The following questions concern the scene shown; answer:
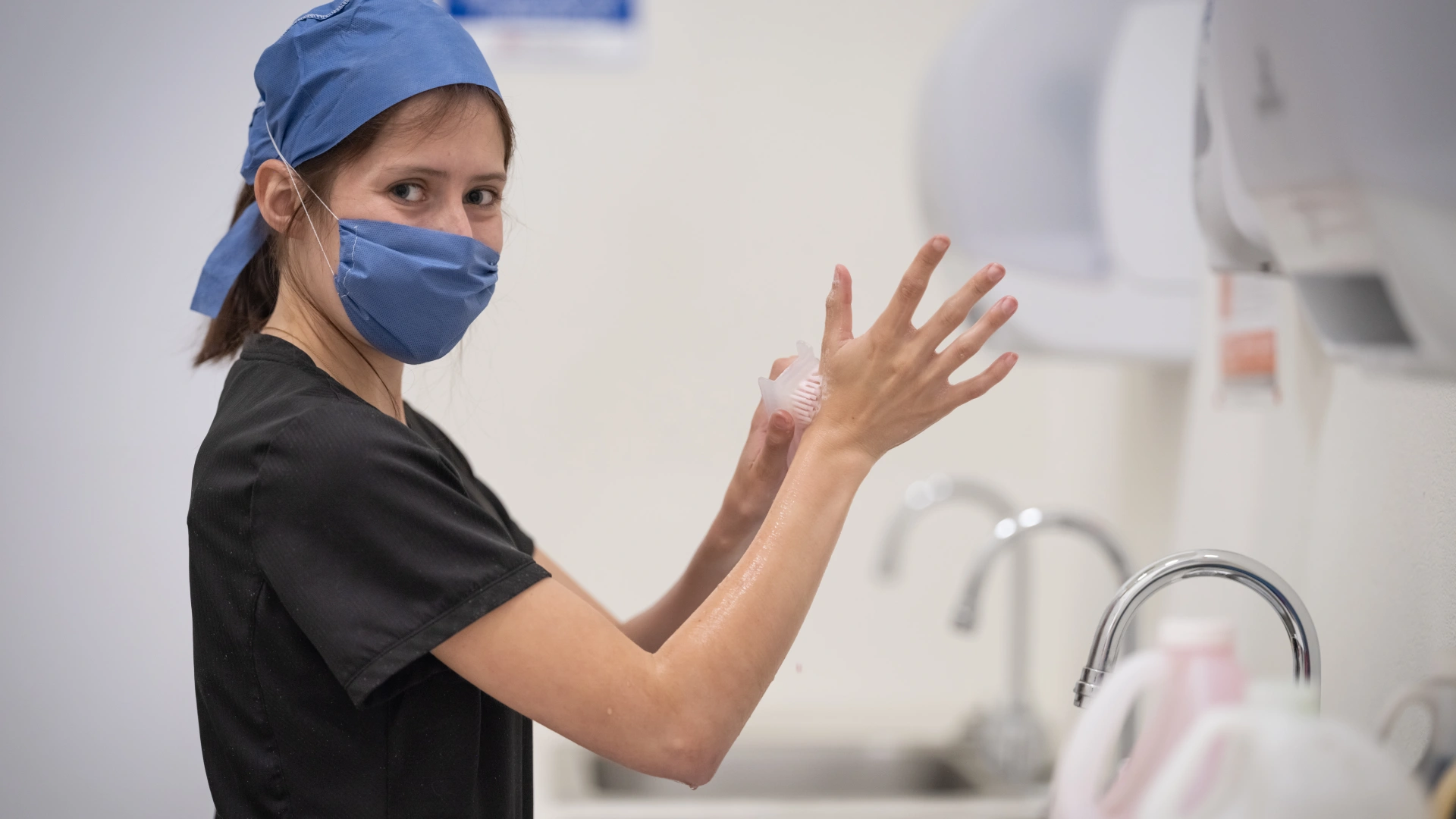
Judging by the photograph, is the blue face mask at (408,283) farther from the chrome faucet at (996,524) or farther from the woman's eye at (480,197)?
the chrome faucet at (996,524)

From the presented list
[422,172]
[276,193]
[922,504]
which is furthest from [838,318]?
[922,504]

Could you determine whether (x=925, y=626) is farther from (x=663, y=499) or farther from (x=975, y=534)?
(x=663, y=499)

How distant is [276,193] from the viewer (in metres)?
0.87

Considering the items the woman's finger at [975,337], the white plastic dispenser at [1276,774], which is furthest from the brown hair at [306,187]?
the white plastic dispenser at [1276,774]

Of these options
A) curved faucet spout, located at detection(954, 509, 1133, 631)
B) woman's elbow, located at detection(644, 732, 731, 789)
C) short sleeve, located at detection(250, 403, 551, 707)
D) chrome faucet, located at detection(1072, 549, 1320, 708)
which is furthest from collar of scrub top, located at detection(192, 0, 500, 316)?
curved faucet spout, located at detection(954, 509, 1133, 631)

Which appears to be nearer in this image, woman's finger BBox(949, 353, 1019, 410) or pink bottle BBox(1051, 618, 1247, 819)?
pink bottle BBox(1051, 618, 1247, 819)

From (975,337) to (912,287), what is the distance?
0.06 meters

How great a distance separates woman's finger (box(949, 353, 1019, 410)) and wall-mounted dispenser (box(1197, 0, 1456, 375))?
20 cm

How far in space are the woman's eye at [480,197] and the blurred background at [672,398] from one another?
0.82 feet

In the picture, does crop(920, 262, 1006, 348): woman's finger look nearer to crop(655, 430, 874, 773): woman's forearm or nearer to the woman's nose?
crop(655, 430, 874, 773): woman's forearm

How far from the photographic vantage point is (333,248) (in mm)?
853

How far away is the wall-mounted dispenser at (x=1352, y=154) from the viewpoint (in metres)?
0.61

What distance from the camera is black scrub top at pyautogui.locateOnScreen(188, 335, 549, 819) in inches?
29.1

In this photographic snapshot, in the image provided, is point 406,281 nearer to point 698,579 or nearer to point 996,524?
point 698,579
